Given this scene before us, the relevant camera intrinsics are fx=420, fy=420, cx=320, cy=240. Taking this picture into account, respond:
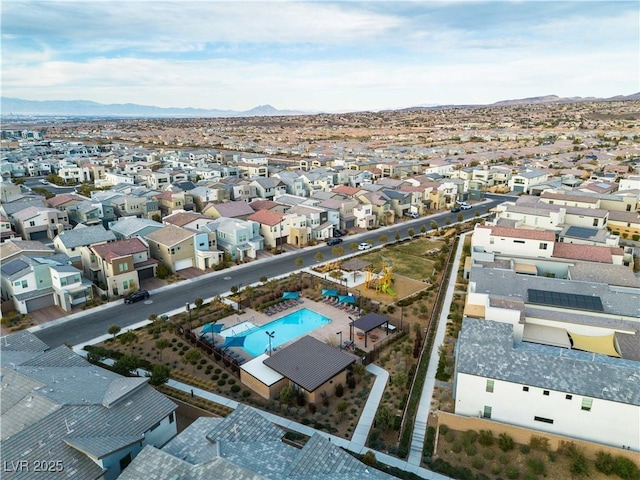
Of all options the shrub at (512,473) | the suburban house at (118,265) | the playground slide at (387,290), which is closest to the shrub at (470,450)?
the shrub at (512,473)

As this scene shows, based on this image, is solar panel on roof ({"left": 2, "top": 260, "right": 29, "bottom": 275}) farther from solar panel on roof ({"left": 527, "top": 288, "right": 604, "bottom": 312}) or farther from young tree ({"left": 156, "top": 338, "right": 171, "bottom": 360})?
solar panel on roof ({"left": 527, "top": 288, "right": 604, "bottom": 312})

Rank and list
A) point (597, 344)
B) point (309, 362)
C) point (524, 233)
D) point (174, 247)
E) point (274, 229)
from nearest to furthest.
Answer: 1. point (597, 344)
2. point (309, 362)
3. point (524, 233)
4. point (174, 247)
5. point (274, 229)

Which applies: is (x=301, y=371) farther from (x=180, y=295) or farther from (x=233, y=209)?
(x=233, y=209)

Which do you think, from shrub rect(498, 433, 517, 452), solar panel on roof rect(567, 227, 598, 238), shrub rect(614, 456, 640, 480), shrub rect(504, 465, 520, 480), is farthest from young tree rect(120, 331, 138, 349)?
solar panel on roof rect(567, 227, 598, 238)

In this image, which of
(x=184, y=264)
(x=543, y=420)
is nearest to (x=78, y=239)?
(x=184, y=264)

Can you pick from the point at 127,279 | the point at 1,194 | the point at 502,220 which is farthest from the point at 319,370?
the point at 1,194
